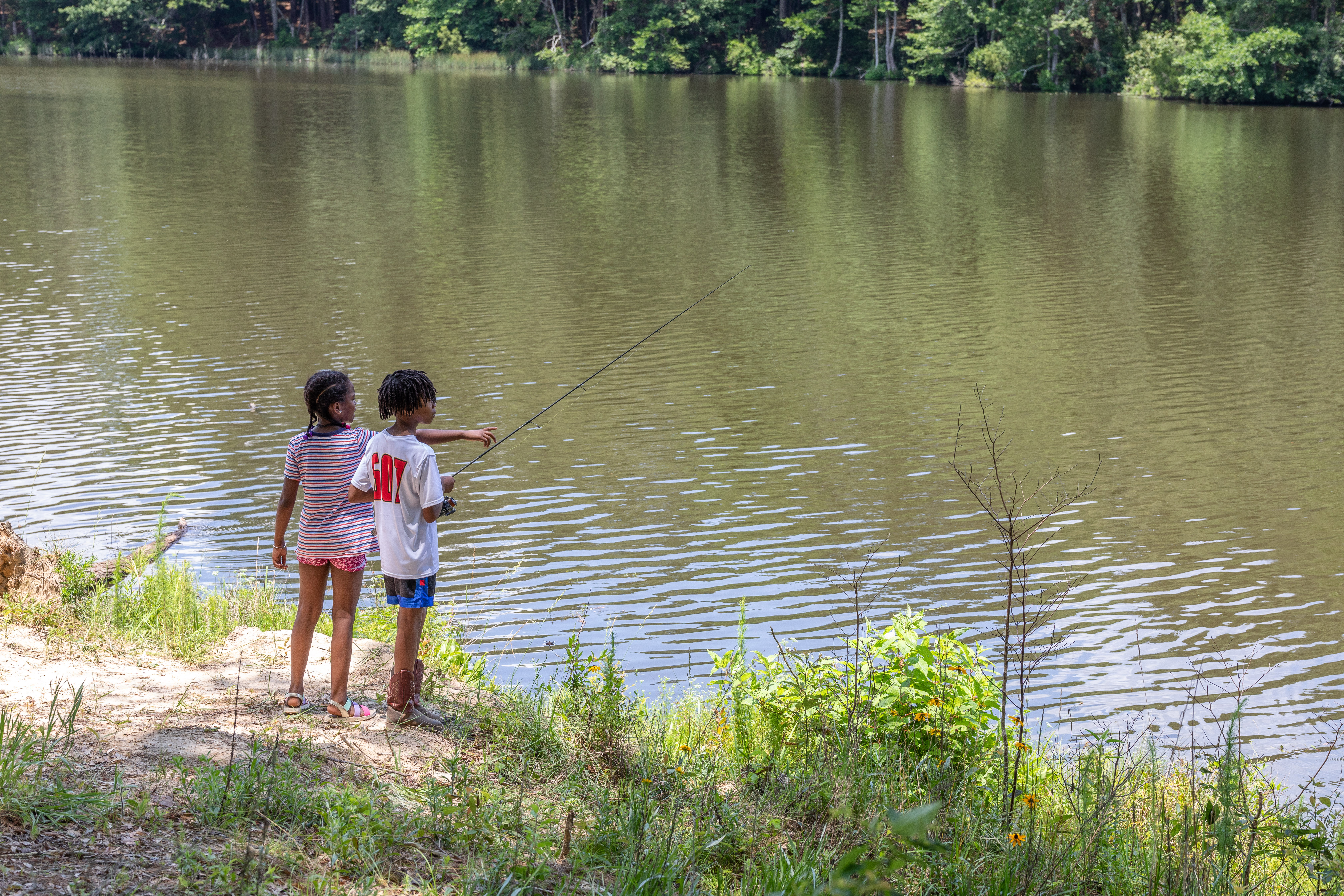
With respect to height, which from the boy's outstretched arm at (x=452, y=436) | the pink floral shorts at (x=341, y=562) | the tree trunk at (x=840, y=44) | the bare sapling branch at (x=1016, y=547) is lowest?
the bare sapling branch at (x=1016, y=547)

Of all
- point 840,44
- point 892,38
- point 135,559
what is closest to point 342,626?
point 135,559

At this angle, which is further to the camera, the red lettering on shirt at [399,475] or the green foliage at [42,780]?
the red lettering on shirt at [399,475]

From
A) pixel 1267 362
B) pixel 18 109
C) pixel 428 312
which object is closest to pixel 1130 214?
pixel 1267 362

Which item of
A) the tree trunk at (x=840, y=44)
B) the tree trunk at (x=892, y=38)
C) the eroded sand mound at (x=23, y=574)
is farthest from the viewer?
the tree trunk at (x=840, y=44)

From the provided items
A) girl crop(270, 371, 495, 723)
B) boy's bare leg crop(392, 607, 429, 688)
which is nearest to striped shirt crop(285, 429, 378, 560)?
girl crop(270, 371, 495, 723)

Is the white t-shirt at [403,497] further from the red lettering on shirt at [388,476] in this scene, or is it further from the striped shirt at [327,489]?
the striped shirt at [327,489]

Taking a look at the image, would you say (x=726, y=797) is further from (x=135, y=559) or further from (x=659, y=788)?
(x=135, y=559)

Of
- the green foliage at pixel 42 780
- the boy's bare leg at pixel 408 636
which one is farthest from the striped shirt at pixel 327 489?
the green foliage at pixel 42 780

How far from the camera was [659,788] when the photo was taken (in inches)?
172

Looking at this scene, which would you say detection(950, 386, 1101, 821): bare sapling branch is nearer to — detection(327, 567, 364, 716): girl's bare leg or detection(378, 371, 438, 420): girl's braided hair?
detection(378, 371, 438, 420): girl's braided hair

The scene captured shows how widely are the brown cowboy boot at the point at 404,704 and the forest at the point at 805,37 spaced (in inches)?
1809

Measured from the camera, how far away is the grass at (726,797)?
3436mm

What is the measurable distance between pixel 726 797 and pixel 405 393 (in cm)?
184

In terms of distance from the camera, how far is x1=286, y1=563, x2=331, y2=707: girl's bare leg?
4.61m
